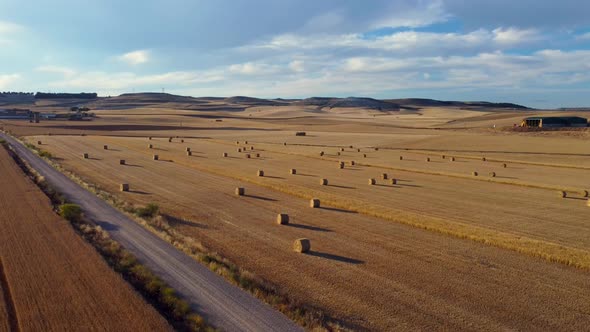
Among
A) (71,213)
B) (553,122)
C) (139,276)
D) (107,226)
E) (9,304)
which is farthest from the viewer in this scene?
(553,122)

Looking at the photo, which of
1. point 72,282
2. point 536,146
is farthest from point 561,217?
point 536,146

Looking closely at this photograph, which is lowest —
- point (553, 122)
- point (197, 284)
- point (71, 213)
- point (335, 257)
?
point (335, 257)

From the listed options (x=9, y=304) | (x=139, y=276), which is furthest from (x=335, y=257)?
(x=9, y=304)

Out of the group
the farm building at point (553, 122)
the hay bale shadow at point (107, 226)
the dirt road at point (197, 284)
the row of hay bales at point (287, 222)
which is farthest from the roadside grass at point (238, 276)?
the farm building at point (553, 122)

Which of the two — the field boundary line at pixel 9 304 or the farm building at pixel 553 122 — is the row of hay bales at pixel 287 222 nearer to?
the field boundary line at pixel 9 304

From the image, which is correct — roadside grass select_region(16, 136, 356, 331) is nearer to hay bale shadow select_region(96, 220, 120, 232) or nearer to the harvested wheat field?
hay bale shadow select_region(96, 220, 120, 232)

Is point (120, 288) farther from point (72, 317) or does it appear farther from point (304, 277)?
point (304, 277)

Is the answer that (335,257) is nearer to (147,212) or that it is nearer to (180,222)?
(180,222)
